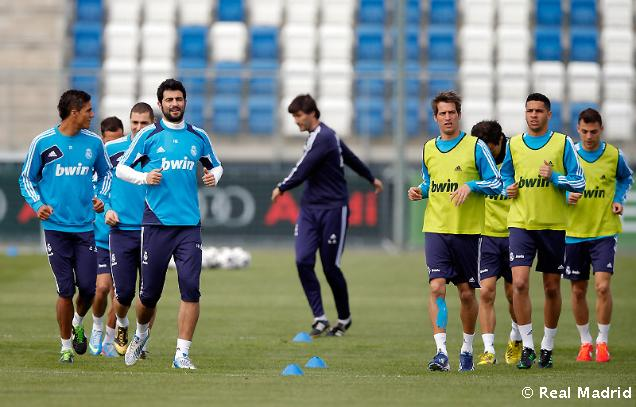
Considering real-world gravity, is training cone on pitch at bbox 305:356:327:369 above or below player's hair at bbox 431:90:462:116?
below

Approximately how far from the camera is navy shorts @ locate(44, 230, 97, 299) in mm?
10625

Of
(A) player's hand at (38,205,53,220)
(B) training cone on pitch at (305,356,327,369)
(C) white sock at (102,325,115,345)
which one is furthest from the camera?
(C) white sock at (102,325,115,345)

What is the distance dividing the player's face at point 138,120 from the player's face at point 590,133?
3.94m

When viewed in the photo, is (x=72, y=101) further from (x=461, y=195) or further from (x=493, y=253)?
(x=493, y=253)

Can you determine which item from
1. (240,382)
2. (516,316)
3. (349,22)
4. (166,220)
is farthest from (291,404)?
(349,22)

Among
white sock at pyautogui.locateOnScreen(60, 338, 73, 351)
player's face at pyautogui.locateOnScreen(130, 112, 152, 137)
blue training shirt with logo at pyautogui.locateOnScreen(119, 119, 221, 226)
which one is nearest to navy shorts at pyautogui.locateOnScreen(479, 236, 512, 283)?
blue training shirt with logo at pyautogui.locateOnScreen(119, 119, 221, 226)

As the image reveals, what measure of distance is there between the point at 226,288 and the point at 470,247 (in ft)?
34.5

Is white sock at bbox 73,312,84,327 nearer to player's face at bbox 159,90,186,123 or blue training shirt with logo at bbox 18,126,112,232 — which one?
blue training shirt with logo at bbox 18,126,112,232

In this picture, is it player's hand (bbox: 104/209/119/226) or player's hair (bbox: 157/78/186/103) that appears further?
player's hand (bbox: 104/209/119/226)

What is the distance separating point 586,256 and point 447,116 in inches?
98.1

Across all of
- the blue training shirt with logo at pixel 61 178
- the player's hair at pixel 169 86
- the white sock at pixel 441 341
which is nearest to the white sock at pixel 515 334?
the white sock at pixel 441 341

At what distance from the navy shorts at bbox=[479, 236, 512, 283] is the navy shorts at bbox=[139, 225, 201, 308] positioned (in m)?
2.70

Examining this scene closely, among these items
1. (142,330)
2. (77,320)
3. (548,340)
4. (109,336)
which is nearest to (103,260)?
(109,336)

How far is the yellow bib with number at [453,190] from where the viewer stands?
33.8ft
